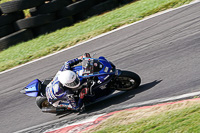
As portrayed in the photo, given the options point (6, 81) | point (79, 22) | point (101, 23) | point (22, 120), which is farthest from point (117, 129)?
point (79, 22)

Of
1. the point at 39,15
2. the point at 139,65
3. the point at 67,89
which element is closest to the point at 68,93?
the point at 67,89

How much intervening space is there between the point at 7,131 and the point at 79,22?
7.74 metres

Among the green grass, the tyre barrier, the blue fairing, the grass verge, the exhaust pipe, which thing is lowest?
the grass verge

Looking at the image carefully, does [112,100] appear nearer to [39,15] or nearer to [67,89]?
[67,89]

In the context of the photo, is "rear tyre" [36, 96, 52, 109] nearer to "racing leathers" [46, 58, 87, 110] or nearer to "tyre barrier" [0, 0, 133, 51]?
"racing leathers" [46, 58, 87, 110]

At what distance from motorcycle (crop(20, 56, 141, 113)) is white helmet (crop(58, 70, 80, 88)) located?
333 millimetres

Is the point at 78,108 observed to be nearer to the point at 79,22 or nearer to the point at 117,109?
the point at 117,109

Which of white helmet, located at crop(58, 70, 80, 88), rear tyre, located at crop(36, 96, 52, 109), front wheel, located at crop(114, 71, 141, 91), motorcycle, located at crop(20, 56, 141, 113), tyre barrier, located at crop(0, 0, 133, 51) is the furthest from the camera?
tyre barrier, located at crop(0, 0, 133, 51)

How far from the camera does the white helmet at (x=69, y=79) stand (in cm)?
607

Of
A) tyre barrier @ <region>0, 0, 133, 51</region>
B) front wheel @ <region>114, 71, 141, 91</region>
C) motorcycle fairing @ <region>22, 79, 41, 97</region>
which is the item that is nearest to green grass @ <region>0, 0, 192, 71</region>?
tyre barrier @ <region>0, 0, 133, 51</region>

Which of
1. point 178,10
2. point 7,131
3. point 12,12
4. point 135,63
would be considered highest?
point 12,12

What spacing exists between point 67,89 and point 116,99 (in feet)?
4.37

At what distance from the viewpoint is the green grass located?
1176 centimetres

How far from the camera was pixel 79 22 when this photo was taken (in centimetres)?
1412
